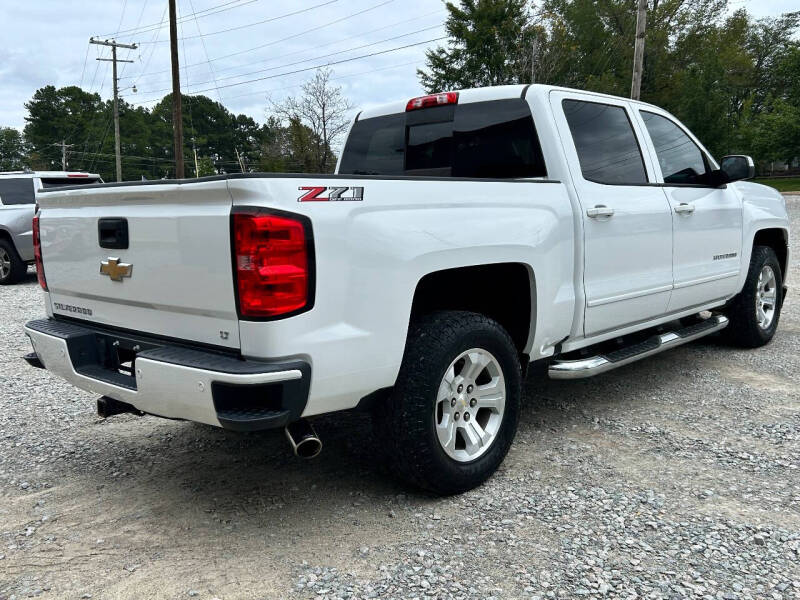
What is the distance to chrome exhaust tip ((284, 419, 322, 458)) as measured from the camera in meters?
2.52

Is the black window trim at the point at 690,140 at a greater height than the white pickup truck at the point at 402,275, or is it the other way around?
the black window trim at the point at 690,140

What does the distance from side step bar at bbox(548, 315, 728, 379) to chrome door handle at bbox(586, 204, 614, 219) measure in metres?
0.82

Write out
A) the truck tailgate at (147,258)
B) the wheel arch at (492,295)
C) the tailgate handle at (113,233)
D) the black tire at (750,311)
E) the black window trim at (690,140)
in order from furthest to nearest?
the black tire at (750,311) < the black window trim at (690,140) < the wheel arch at (492,295) < the tailgate handle at (113,233) < the truck tailgate at (147,258)

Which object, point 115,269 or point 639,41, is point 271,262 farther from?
point 639,41

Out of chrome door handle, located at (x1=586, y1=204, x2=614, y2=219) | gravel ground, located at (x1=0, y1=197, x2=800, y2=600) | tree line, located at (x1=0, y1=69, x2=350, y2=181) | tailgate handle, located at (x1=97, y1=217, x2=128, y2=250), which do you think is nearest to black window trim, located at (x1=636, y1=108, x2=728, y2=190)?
chrome door handle, located at (x1=586, y1=204, x2=614, y2=219)

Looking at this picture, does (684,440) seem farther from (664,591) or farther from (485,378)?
(664,591)

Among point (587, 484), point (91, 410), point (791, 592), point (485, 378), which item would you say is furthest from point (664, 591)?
point (91, 410)

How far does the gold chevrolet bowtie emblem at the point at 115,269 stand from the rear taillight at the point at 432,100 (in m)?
2.23

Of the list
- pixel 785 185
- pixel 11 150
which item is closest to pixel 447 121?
pixel 785 185

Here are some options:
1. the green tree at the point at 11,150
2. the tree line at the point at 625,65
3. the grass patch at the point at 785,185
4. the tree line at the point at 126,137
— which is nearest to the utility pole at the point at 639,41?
the tree line at the point at 625,65

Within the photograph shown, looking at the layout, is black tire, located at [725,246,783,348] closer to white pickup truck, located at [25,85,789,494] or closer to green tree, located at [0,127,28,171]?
white pickup truck, located at [25,85,789,494]

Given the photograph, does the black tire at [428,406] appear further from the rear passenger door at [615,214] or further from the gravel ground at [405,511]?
the rear passenger door at [615,214]

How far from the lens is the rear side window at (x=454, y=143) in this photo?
3.76 meters

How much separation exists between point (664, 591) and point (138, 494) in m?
2.37
